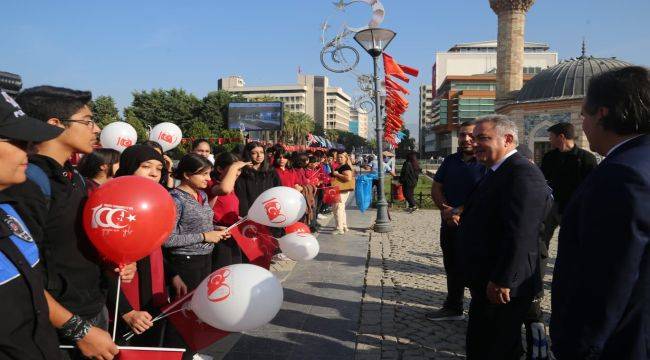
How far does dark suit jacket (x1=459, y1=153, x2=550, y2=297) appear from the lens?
2.84 metres

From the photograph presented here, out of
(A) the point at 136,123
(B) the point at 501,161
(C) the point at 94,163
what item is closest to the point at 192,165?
(C) the point at 94,163

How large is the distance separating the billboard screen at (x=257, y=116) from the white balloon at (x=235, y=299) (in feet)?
103

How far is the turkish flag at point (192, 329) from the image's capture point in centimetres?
295

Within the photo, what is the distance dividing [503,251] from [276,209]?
1.99m

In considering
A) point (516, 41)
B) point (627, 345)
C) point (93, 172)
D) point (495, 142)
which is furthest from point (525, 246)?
point (516, 41)

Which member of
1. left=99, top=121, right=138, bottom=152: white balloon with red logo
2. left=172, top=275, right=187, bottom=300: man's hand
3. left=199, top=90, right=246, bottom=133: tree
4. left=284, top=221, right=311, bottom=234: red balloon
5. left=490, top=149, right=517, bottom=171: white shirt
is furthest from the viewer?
left=199, top=90, right=246, bottom=133: tree

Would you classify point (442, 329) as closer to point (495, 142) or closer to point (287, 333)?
point (287, 333)

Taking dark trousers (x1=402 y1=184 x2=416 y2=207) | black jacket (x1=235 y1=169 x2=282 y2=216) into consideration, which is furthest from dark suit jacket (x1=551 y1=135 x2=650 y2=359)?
dark trousers (x1=402 y1=184 x2=416 y2=207)

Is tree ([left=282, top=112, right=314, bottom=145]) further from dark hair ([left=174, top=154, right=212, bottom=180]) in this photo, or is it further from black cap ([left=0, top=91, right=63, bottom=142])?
black cap ([left=0, top=91, right=63, bottom=142])

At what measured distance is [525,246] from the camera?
2846mm

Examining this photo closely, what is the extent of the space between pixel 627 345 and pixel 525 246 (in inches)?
46.6

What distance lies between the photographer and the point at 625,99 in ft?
5.73

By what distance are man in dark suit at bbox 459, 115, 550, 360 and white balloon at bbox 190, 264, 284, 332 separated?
144cm

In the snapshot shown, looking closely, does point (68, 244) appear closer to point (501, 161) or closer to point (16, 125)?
point (16, 125)
